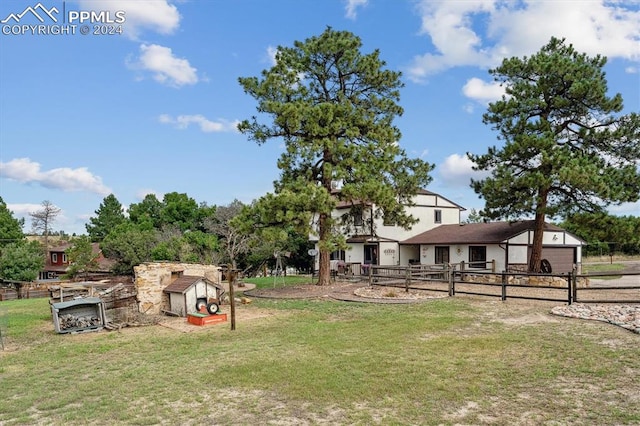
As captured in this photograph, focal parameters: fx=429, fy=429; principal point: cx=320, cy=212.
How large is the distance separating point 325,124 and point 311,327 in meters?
10.4

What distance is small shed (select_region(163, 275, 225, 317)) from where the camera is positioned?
12.6 meters

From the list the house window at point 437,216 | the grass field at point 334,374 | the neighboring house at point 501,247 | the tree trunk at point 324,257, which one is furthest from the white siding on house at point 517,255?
the grass field at point 334,374

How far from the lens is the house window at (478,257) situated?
23703 mm

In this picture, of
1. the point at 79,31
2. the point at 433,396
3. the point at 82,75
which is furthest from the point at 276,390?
the point at 82,75

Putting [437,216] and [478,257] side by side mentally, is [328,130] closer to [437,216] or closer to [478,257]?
[478,257]

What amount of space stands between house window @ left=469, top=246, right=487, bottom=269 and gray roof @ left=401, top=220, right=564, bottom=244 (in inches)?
22.3

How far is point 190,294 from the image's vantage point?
12680 millimetres

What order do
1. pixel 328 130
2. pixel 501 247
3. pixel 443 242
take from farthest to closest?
pixel 443 242
pixel 501 247
pixel 328 130

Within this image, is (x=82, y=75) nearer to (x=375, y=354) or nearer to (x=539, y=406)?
(x=375, y=354)

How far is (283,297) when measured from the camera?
54.7ft

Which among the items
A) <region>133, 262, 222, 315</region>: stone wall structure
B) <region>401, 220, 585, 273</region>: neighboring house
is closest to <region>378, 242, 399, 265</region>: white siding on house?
<region>401, 220, 585, 273</region>: neighboring house

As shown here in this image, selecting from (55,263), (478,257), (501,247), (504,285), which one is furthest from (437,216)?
(55,263)

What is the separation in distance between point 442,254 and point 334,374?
69.5 ft

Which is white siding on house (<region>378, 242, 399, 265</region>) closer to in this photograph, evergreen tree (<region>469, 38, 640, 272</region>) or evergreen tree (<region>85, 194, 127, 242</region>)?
evergreen tree (<region>469, 38, 640, 272</region>)
